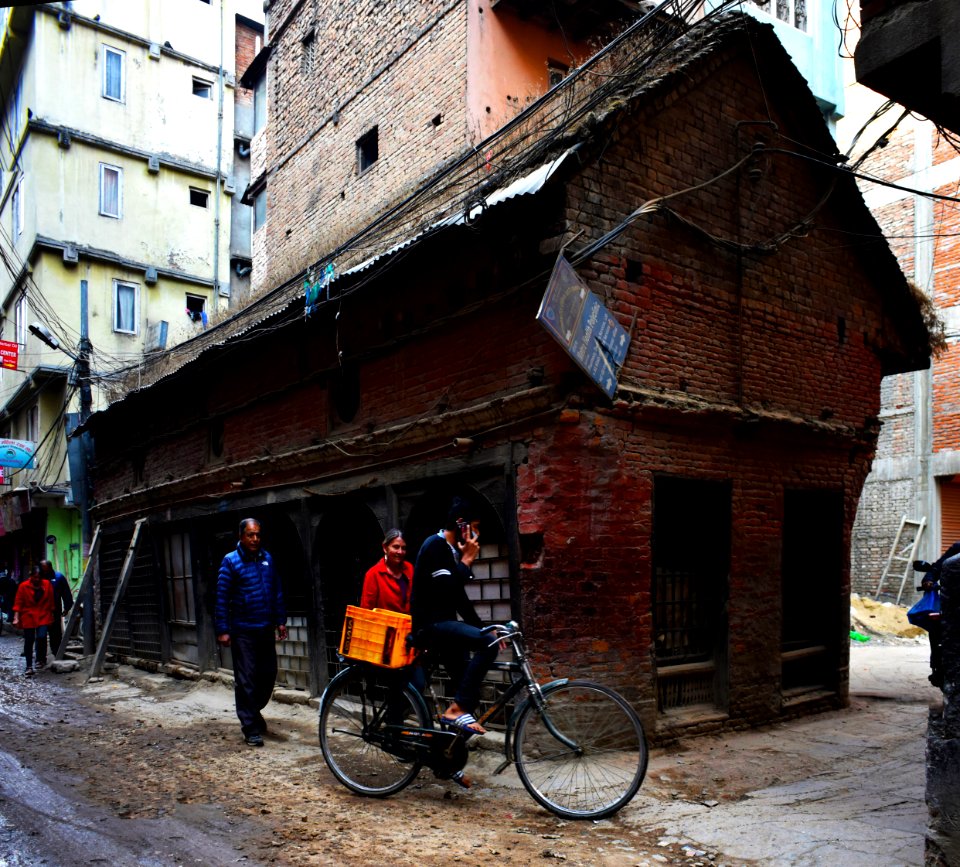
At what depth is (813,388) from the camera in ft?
30.6

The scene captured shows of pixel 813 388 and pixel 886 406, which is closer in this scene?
pixel 813 388

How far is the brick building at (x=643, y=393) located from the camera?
23.9 feet

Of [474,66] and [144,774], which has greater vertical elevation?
[474,66]

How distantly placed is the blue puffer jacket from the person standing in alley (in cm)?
860

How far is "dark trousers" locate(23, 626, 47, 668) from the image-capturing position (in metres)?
14.7

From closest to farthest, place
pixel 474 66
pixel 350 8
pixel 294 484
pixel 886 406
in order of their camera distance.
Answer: pixel 294 484 → pixel 474 66 → pixel 350 8 → pixel 886 406

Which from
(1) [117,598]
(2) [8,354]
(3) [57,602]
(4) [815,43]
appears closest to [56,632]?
(3) [57,602]

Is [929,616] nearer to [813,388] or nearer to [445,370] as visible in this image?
[813,388]

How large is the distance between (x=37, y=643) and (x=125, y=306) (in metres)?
13.8

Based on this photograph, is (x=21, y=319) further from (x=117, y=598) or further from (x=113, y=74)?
(x=117, y=598)

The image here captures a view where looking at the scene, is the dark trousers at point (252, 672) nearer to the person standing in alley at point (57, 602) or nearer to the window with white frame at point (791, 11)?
the person standing in alley at point (57, 602)

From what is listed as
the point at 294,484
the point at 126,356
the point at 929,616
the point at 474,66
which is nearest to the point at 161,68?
the point at 126,356

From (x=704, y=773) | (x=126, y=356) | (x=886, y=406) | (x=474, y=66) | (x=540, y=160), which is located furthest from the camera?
(x=126, y=356)

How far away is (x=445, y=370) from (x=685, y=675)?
366 cm
